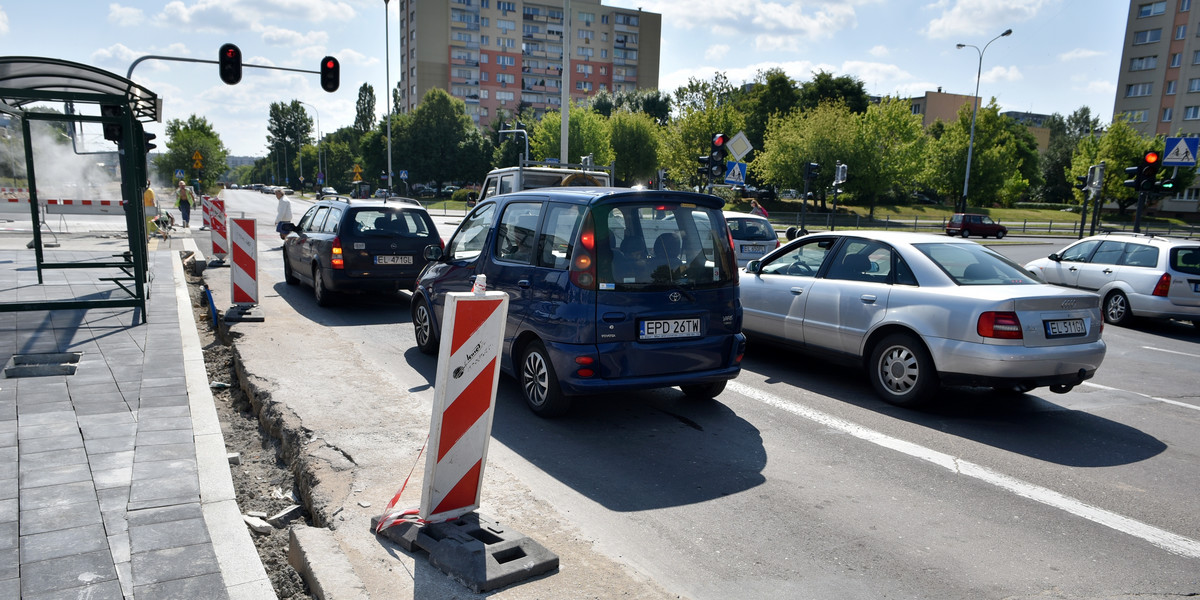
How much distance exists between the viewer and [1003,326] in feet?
20.4

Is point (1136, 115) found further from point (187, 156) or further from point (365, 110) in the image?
point (365, 110)

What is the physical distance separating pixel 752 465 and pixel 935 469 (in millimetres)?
1260

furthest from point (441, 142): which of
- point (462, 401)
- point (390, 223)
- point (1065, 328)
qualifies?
point (462, 401)

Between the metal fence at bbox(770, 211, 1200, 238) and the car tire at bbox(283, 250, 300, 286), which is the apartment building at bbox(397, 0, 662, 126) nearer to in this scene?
the metal fence at bbox(770, 211, 1200, 238)

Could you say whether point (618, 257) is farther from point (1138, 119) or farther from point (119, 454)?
point (1138, 119)

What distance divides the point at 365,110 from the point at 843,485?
118 m

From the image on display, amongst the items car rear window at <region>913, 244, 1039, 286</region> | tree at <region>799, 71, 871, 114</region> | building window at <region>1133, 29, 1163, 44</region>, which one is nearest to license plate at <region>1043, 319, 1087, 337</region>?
car rear window at <region>913, 244, 1039, 286</region>

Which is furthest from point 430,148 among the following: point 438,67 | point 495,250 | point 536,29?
point 495,250

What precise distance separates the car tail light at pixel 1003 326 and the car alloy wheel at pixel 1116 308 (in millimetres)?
8248

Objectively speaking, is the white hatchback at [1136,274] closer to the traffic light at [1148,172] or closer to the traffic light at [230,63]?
the traffic light at [1148,172]

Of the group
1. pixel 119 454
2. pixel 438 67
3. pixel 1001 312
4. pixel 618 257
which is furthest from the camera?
pixel 438 67

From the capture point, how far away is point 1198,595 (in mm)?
3629

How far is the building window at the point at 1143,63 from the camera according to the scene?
74.9 metres

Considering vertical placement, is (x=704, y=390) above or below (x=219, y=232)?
below
